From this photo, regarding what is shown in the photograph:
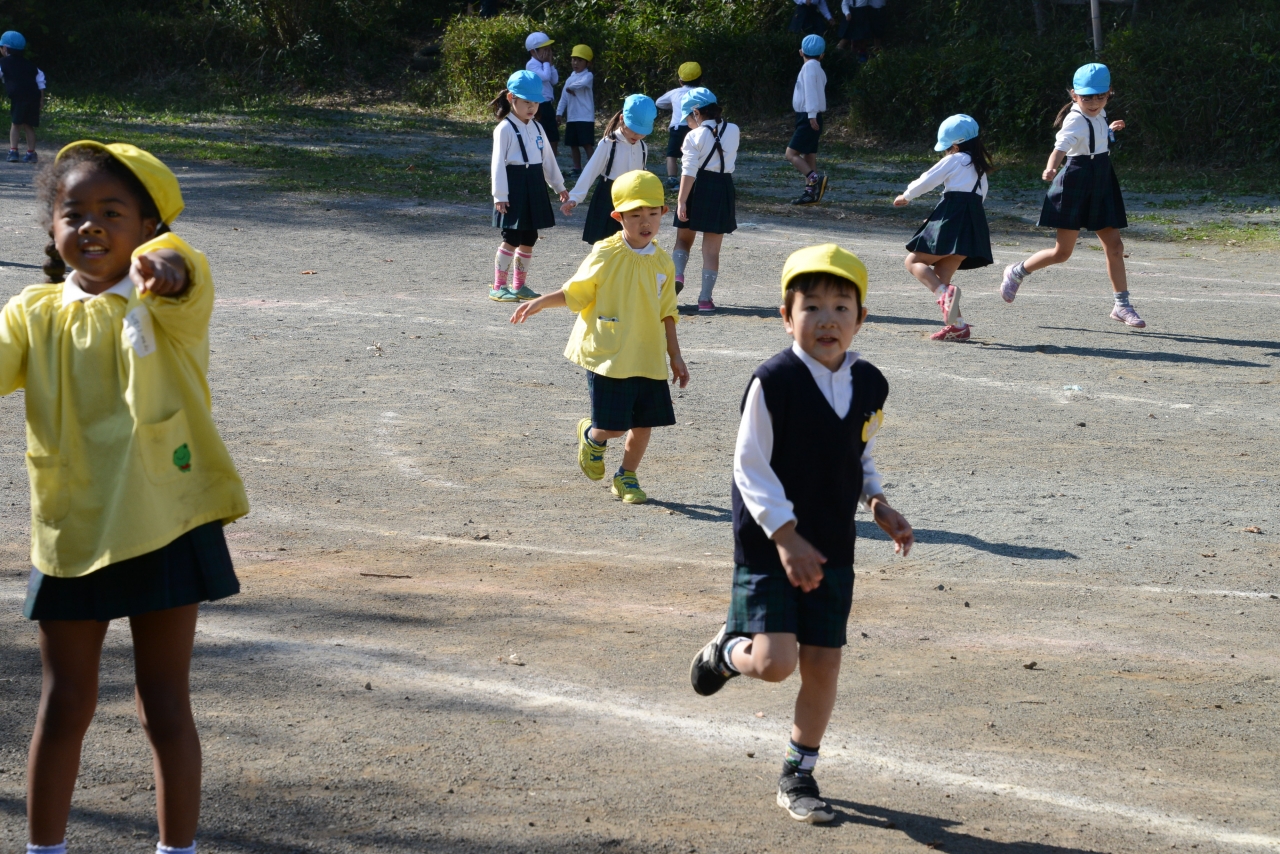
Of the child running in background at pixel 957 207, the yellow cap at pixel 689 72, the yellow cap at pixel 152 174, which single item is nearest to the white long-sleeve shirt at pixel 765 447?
the yellow cap at pixel 152 174

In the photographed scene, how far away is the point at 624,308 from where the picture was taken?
6.74 m

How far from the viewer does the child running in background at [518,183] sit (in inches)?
456

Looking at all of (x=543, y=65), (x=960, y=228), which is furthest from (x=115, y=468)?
(x=543, y=65)

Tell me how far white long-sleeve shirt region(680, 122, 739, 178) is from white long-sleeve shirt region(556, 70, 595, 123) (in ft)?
28.4

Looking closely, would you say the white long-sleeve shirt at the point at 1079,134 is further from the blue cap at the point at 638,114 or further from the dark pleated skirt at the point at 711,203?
the blue cap at the point at 638,114

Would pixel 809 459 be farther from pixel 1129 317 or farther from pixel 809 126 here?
pixel 809 126

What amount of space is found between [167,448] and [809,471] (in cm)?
162

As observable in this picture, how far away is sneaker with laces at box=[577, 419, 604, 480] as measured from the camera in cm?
695

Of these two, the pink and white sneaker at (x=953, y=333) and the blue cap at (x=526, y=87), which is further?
the blue cap at (x=526, y=87)

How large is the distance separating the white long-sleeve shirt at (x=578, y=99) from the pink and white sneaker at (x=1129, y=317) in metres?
10.7

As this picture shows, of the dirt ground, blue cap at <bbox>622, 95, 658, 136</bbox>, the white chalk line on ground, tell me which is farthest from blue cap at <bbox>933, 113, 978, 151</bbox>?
the white chalk line on ground

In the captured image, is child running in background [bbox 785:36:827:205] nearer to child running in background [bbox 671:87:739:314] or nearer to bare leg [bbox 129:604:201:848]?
child running in background [bbox 671:87:739:314]

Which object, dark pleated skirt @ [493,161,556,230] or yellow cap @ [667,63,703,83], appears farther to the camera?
yellow cap @ [667,63,703,83]

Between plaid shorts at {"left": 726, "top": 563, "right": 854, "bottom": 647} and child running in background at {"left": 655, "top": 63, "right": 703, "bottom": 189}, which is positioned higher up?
child running in background at {"left": 655, "top": 63, "right": 703, "bottom": 189}
